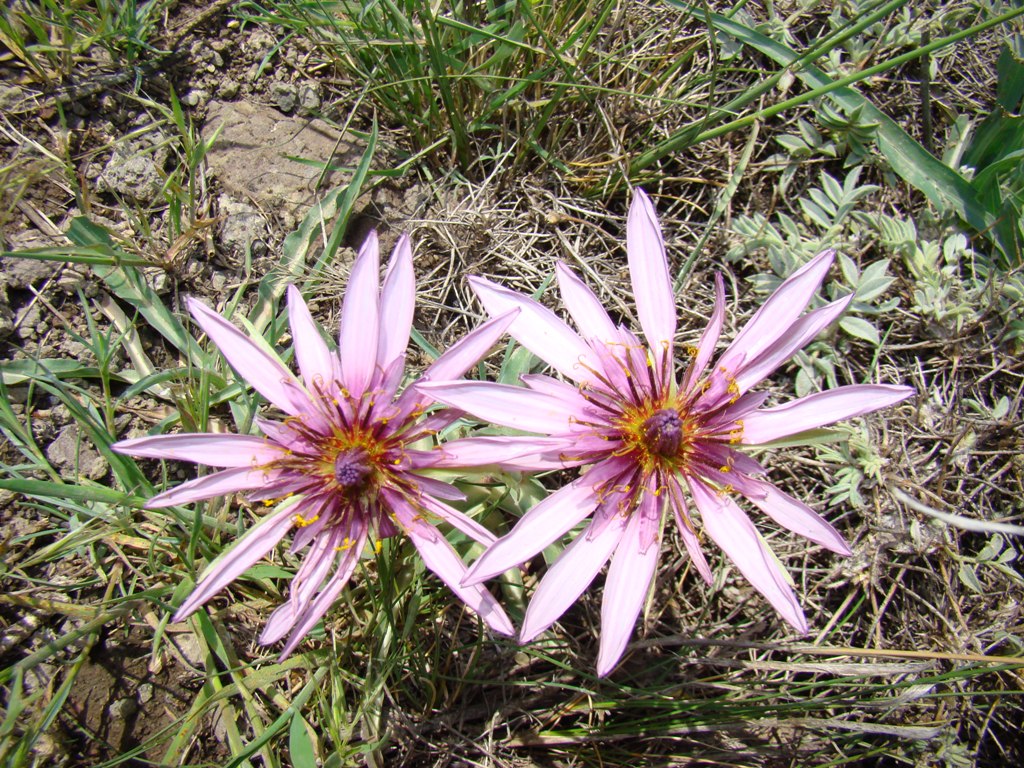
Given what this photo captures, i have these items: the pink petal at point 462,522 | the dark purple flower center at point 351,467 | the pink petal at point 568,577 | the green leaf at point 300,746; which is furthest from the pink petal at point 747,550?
the green leaf at point 300,746

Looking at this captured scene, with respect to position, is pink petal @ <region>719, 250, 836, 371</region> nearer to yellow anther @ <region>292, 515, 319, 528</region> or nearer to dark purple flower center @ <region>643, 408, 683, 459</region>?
dark purple flower center @ <region>643, 408, 683, 459</region>

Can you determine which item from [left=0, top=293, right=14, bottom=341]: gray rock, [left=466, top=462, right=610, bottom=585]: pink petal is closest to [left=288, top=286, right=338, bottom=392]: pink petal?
[left=466, top=462, right=610, bottom=585]: pink petal

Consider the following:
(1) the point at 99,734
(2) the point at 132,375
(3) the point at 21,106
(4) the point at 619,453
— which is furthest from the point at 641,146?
(1) the point at 99,734

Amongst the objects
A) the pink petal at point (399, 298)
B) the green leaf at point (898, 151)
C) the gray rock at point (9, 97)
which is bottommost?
the pink petal at point (399, 298)

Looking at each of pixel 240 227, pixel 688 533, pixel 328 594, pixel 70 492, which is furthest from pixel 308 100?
pixel 688 533

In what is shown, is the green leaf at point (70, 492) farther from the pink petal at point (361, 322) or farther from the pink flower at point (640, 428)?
the pink flower at point (640, 428)

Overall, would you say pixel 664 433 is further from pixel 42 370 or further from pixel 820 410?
pixel 42 370
